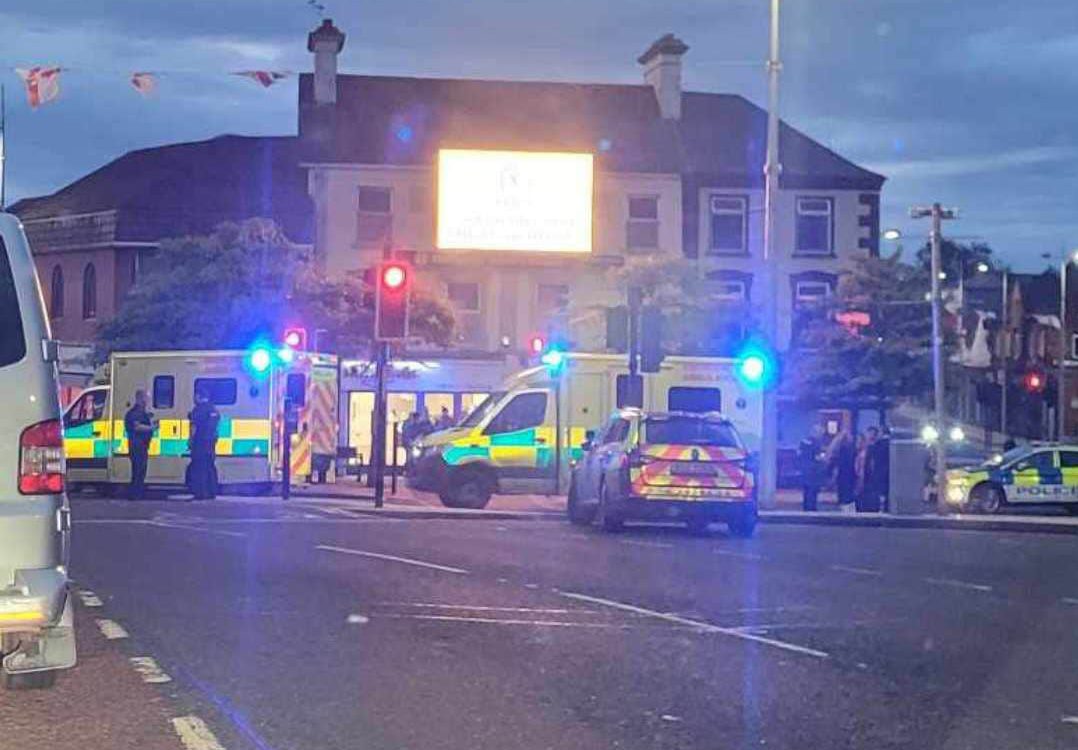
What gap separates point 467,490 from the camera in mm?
26094

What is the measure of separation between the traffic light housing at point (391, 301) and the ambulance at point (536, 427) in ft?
8.40

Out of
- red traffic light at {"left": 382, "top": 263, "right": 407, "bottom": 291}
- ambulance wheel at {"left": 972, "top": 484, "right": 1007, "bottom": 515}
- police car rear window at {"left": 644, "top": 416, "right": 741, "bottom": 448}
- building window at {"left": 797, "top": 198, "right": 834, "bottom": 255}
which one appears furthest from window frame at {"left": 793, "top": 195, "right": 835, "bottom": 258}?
police car rear window at {"left": 644, "top": 416, "right": 741, "bottom": 448}

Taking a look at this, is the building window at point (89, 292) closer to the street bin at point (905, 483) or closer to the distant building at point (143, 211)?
the distant building at point (143, 211)

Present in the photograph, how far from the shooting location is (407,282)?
24641mm

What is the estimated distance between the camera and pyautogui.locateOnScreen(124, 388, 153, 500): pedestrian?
2589 cm

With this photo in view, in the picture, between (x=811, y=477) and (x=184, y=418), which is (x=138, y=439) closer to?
(x=184, y=418)

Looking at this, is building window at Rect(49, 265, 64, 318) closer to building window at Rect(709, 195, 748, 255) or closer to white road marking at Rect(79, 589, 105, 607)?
building window at Rect(709, 195, 748, 255)

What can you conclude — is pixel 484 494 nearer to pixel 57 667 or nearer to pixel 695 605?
pixel 695 605

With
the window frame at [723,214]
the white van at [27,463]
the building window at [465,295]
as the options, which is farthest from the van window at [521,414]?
the window frame at [723,214]

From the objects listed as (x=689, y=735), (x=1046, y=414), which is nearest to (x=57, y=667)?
(x=689, y=735)

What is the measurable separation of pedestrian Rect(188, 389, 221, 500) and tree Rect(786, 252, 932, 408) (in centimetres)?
2202

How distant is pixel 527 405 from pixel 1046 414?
5084 cm

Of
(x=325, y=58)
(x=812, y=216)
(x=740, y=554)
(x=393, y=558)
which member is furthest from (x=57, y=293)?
(x=393, y=558)

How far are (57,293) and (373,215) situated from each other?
1221cm
